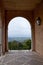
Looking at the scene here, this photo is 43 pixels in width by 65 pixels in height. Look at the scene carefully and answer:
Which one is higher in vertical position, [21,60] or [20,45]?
[20,45]

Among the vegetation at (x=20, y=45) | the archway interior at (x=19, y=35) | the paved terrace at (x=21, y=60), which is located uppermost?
the archway interior at (x=19, y=35)

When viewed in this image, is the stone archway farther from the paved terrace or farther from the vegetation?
the paved terrace

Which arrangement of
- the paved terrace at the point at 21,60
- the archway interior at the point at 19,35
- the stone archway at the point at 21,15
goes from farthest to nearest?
the archway interior at the point at 19,35
the stone archway at the point at 21,15
the paved terrace at the point at 21,60

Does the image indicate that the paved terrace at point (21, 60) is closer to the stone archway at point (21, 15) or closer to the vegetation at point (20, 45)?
the stone archway at point (21, 15)

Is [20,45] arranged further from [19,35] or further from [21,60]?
[21,60]

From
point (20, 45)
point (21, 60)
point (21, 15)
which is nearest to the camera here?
point (21, 60)

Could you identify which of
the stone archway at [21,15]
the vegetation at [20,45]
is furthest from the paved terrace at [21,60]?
the vegetation at [20,45]

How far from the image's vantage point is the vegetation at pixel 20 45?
992 centimetres

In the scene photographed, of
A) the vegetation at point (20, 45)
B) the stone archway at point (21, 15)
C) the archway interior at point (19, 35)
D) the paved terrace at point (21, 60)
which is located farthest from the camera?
the archway interior at point (19, 35)

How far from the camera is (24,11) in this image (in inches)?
334

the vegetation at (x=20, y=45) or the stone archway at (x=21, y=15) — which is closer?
the stone archway at (x=21, y=15)

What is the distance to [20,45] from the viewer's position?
34.3 feet

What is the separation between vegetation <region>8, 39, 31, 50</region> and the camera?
32.6 feet

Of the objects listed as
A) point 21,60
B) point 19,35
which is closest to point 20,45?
point 19,35
